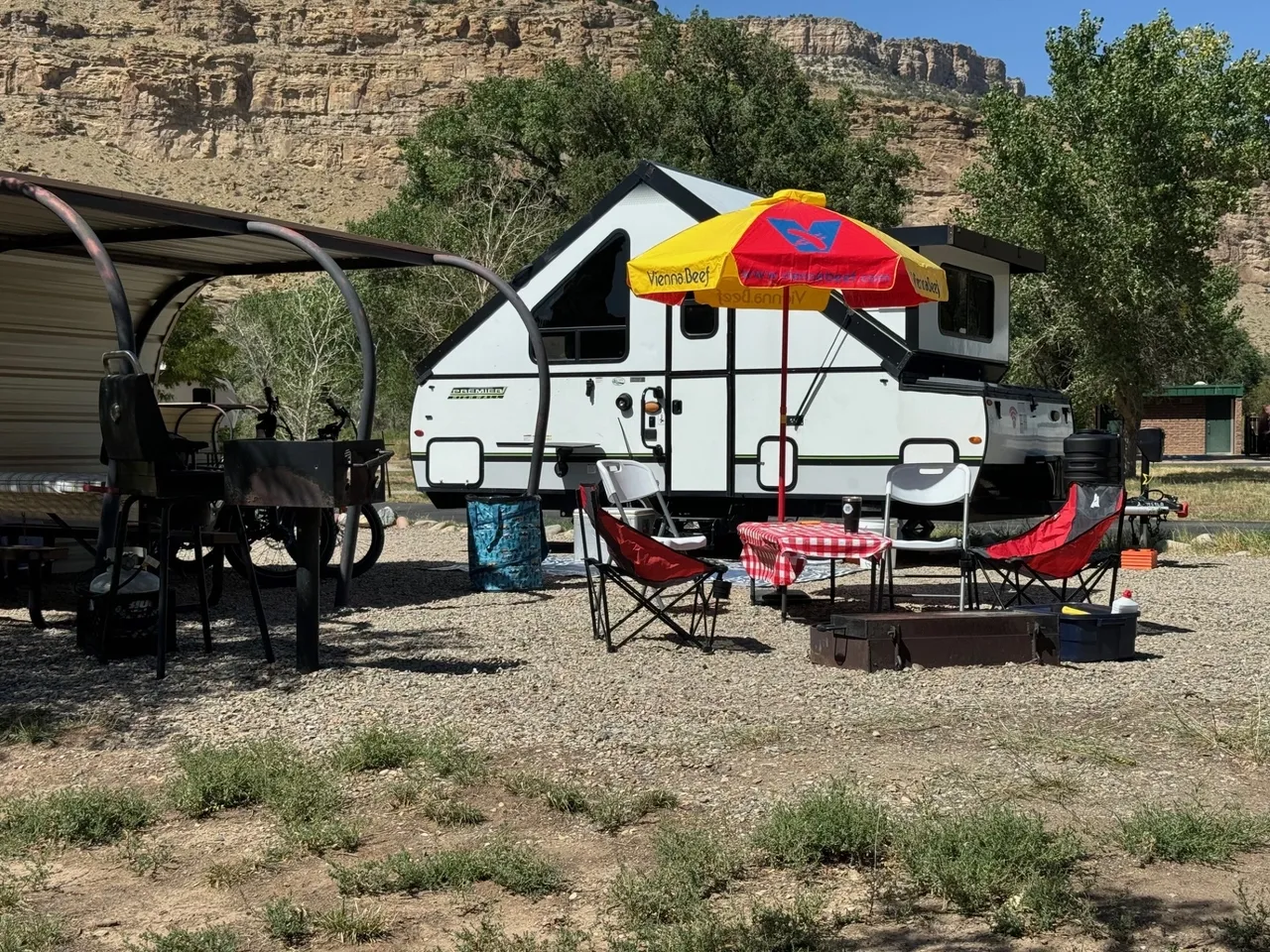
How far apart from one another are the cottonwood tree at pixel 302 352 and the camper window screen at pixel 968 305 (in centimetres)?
1723

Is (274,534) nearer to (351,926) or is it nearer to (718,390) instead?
(718,390)

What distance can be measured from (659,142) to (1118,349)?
1207 cm

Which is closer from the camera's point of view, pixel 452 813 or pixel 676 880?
pixel 676 880

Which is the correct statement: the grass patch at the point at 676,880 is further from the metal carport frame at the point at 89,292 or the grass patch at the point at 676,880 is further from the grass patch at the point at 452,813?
the metal carport frame at the point at 89,292

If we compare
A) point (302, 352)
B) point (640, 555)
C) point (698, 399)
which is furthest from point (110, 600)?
point (302, 352)

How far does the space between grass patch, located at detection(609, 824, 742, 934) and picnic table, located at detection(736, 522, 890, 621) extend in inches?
129

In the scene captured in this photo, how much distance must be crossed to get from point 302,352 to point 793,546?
2657 cm

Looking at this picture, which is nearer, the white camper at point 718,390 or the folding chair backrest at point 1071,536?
the folding chair backrest at point 1071,536

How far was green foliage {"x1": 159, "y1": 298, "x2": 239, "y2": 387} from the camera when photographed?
→ 110ft

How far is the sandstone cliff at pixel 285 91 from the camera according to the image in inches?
3095

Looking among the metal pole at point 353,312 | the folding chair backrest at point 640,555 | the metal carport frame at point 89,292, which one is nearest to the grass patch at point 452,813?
the folding chair backrest at point 640,555

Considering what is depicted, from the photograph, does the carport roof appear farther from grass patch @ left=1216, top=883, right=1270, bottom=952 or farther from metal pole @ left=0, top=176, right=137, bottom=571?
grass patch @ left=1216, top=883, right=1270, bottom=952

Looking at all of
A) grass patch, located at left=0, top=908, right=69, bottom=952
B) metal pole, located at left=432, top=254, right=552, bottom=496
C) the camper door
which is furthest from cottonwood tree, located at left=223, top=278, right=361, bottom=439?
grass patch, located at left=0, top=908, right=69, bottom=952

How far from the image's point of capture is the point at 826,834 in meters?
4.04
